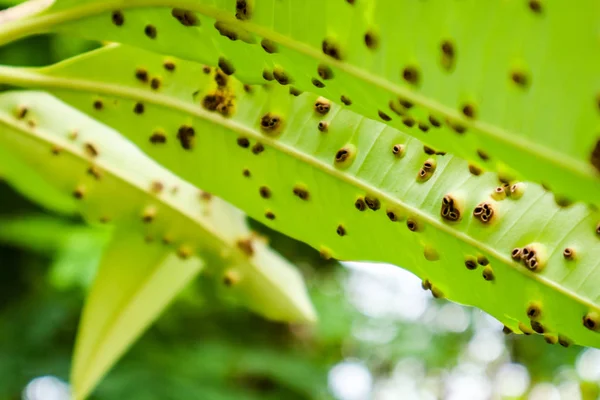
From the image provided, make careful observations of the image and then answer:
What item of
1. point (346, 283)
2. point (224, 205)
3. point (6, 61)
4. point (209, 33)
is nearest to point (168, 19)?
point (209, 33)

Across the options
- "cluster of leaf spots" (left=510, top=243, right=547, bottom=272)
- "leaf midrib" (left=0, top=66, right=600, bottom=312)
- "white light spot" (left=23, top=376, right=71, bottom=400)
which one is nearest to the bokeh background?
"white light spot" (left=23, top=376, right=71, bottom=400)

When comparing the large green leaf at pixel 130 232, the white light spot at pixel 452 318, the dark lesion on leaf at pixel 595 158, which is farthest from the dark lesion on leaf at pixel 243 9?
the white light spot at pixel 452 318

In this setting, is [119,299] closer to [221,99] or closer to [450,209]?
[221,99]

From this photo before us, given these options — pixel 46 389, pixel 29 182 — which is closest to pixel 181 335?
pixel 46 389

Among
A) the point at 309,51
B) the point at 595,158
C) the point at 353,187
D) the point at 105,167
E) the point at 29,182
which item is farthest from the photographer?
the point at 29,182

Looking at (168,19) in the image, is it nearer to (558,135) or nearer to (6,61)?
(558,135)

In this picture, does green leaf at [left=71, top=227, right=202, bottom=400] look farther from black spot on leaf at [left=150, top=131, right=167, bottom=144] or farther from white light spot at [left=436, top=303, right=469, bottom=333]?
white light spot at [left=436, top=303, right=469, bottom=333]

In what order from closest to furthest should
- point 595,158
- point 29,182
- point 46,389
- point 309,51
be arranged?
1. point 595,158
2. point 309,51
3. point 29,182
4. point 46,389
